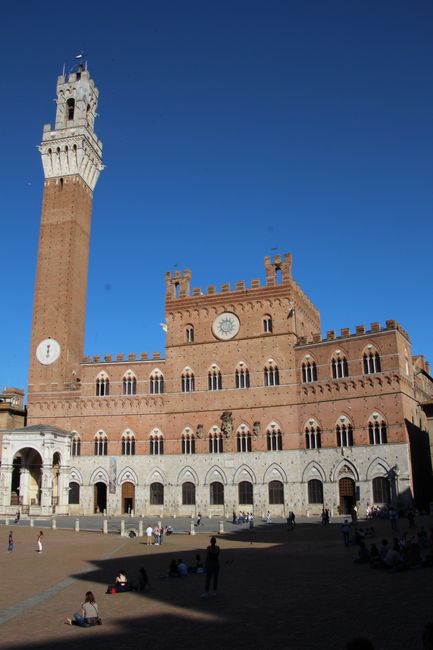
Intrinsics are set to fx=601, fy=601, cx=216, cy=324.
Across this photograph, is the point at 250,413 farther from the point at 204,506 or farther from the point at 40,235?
the point at 40,235

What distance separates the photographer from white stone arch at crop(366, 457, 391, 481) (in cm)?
4303

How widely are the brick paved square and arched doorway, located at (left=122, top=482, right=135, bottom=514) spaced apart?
2534 cm

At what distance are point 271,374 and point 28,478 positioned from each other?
23.0m

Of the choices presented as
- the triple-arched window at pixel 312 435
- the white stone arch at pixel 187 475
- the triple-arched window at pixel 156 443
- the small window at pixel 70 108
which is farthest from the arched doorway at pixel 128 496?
the small window at pixel 70 108

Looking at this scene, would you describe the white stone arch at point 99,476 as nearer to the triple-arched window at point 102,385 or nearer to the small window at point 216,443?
the triple-arched window at point 102,385

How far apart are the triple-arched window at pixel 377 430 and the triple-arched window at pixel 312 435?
420 centimetres

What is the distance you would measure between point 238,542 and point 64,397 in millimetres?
28092

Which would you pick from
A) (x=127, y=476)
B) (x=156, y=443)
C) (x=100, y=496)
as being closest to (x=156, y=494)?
(x=127, y=476)

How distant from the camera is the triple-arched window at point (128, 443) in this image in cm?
5253

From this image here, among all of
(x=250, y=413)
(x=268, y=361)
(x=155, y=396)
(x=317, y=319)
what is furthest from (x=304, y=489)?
(x=317, y=319)

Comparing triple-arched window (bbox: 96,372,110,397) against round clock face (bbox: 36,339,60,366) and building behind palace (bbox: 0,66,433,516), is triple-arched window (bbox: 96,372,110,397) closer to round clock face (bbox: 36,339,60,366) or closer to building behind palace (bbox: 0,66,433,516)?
building behind palace (bbox: 0,66,433,516)

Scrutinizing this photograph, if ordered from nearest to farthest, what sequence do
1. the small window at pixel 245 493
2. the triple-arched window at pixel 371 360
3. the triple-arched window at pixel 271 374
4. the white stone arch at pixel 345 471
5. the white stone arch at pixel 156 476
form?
the white stone arch at pixel 345 471, the triple-arched window at pixel 371 360, the small window at pixel 245 493, the triple-arched window at pixel 271 374, the white stone arch at pixel 156 476

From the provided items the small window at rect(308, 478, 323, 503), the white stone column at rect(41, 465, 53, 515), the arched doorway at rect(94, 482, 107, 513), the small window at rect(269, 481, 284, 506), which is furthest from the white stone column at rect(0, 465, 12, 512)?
the small window at rect(308, 478, 323, 503)

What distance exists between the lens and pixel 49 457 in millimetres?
49938
